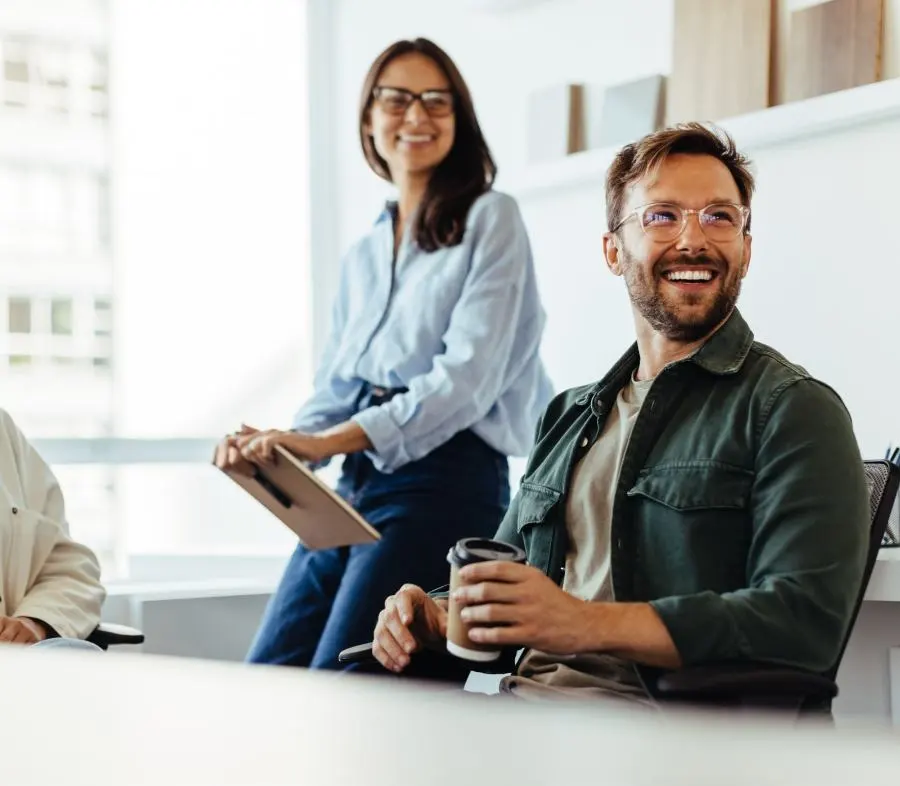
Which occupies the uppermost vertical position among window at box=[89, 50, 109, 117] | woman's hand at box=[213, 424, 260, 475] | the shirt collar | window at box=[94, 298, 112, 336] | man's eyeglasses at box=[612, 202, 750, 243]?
window at box=[89, 50, 109, 117]

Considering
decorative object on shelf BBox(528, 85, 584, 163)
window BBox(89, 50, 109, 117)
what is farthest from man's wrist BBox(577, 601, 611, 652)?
window BBox(89, 50, 109, 117)

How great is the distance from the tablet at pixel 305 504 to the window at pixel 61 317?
1.63m

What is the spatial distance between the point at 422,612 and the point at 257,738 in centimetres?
141

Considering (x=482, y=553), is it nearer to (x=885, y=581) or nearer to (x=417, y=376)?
(x=885, y=581)

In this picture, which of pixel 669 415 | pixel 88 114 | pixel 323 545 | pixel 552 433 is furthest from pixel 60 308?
pixel 669 415

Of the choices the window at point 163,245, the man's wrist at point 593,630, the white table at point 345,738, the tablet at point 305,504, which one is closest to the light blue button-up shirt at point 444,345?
the tablet at point 305,504

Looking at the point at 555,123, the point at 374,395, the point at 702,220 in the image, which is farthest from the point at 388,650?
the point at 555,123

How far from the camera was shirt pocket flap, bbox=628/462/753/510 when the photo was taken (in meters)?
1.39

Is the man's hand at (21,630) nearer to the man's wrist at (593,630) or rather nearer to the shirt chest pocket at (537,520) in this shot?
the shirt chest pocket at (537,520)

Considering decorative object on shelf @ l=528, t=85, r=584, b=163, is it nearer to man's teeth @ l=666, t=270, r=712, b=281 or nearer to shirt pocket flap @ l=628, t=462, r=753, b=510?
man's teeth @ l=666, t=270, r=712, b=281

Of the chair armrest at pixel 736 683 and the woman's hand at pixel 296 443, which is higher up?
the woman's hand at pixel 296 443

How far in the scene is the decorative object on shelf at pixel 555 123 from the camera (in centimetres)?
310

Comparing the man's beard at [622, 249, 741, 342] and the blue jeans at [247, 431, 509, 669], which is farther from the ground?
the man's beard at [622, 249, 741, 342]

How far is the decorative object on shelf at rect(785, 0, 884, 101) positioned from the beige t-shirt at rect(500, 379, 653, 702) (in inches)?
44.0
